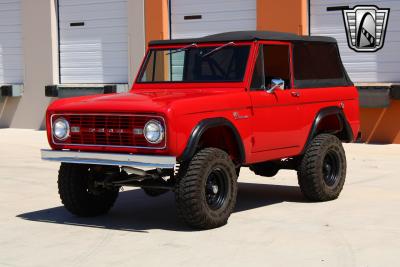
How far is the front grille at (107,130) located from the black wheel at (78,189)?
0.41m

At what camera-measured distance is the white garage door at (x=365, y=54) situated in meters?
15.7

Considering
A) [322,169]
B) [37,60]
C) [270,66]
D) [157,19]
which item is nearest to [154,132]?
[270,66]

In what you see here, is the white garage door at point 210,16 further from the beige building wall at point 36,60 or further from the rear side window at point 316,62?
the rear side window at point 316,62

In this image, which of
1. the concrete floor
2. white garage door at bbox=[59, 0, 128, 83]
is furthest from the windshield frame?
white garage door at bbox=[59, 0, 128, 83]

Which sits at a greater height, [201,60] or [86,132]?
[201,60]

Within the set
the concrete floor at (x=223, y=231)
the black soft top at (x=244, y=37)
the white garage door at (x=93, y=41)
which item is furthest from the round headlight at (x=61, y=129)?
the white garage door at (x=93, y=41)

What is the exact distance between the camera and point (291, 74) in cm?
923

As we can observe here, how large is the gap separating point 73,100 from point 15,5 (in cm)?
1350

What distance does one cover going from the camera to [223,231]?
7.84m

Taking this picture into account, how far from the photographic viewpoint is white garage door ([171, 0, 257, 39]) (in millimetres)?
17562

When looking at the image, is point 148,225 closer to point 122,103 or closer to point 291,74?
point 122,103

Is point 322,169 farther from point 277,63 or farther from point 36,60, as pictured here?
point 36,60

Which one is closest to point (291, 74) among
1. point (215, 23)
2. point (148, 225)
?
point (148, 225)

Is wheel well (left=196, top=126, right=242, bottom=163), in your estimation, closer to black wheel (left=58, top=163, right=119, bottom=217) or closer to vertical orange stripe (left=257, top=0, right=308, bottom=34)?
black wheel (left=58, top=163, right=119, bottom=217)
